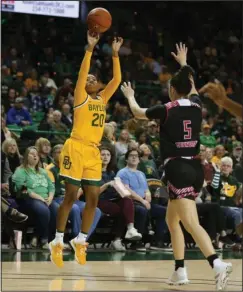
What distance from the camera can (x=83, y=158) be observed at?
8.48 metres

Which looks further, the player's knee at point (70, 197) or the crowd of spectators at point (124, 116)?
the crowd of spectators at point (124, 116)

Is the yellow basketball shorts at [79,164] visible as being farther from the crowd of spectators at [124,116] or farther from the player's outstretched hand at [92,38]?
the crowd of spectators at [124,116]

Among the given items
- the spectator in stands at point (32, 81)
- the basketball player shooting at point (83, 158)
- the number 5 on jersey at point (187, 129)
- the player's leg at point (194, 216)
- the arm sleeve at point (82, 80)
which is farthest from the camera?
the spectator in stands at point (32, 81)

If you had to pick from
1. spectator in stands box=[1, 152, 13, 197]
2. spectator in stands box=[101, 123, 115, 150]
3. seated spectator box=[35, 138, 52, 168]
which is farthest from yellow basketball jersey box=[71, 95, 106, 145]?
seated spectator box=[35, 138, 52, 168]

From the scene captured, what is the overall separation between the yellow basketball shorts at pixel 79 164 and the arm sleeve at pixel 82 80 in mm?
458

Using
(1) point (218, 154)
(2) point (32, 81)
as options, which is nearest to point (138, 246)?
(1) point (218, 154)

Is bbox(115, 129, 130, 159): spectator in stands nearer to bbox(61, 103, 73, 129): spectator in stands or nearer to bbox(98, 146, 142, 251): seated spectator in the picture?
bbox(98, 146, 142, 251): seated spectator

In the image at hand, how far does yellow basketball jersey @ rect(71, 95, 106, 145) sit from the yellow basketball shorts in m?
0.10

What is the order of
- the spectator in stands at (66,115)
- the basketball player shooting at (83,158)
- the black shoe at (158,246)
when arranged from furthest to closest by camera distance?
the spectator in stands at (66,115) → the black shoe at (158,246) → the basketball player shooting at (83,158)

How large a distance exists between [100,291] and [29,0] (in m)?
12.6

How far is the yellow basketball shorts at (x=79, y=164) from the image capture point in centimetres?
844

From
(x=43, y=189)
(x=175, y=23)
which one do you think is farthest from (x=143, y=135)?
(x=175, y=23)

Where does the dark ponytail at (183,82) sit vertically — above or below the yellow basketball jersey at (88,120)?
above

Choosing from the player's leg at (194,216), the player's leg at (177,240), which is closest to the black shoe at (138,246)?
the player's leg at (177,240)
